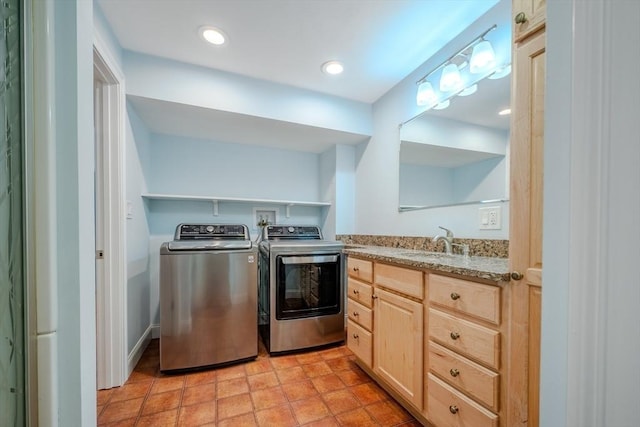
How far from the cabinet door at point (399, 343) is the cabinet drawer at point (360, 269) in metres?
0.12

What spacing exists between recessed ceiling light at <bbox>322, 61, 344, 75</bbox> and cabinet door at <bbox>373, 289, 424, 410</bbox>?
1.72 metres

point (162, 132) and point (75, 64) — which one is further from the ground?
point (162, 132)

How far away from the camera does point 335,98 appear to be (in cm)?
243

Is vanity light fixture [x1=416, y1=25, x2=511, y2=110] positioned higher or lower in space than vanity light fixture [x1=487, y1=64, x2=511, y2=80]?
higher

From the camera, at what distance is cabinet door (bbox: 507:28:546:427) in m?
0.85

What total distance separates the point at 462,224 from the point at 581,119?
1.37m

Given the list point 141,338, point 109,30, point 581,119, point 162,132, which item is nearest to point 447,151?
point 581,119

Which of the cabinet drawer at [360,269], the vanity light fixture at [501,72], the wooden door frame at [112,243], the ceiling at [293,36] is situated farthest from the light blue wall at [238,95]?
the cabinet drawer at [360,269]

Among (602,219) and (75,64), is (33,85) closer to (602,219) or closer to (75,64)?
(75,64)

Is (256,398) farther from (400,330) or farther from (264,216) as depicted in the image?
(264,216)

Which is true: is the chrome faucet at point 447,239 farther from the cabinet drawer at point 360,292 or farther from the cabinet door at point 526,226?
the cabinet door at point 526,226

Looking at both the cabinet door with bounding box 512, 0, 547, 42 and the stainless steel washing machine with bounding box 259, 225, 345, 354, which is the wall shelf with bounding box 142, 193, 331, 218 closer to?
the stainless steel washing machine with bounding box 259, 225, 345, 354

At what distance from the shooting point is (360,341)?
5.82 feet

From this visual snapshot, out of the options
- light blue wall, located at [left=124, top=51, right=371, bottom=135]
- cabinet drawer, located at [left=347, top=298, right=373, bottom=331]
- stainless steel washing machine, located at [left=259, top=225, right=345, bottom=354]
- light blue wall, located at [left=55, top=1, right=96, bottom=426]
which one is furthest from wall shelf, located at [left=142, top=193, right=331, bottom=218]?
light blue wall, located at [left=55, top=1, right=96, bottom=426]
